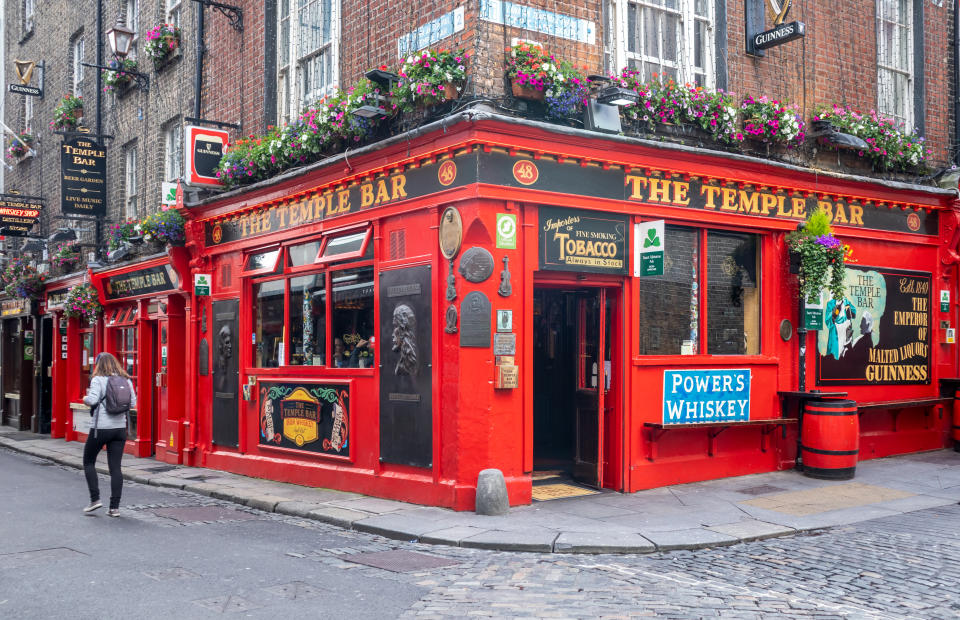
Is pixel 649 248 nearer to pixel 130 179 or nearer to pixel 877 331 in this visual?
pixel 877 331

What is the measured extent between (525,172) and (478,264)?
117 centimetres

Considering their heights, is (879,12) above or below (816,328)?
above

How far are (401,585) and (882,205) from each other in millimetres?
9700

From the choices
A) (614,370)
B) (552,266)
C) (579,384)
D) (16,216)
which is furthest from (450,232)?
(16,216)

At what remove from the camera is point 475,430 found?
9.27 metres

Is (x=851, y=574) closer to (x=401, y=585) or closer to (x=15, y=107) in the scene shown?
(x=401, y=585)

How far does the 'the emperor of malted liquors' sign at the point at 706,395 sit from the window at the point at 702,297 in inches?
12.2

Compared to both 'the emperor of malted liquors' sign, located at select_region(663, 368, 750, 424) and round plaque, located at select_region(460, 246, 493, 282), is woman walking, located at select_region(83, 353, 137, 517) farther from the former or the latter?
'the emperor of malted liquors' sign, located at select_region(663, 368, 750, 424)

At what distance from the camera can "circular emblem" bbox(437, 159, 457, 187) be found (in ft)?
30.9

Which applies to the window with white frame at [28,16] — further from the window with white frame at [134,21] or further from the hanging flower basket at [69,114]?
the window with white frame at [134,21]

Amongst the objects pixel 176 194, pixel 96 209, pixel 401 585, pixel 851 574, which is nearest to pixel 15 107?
pixel 96 209

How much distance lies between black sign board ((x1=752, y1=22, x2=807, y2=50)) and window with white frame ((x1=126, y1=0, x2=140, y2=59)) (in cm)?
1263

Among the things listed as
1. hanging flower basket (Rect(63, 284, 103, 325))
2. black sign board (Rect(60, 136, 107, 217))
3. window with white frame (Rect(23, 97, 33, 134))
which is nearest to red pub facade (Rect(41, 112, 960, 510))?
hanging flower basket (Rect(63, 284, 103, 325))

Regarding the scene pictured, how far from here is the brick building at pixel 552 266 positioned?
9.45 m
